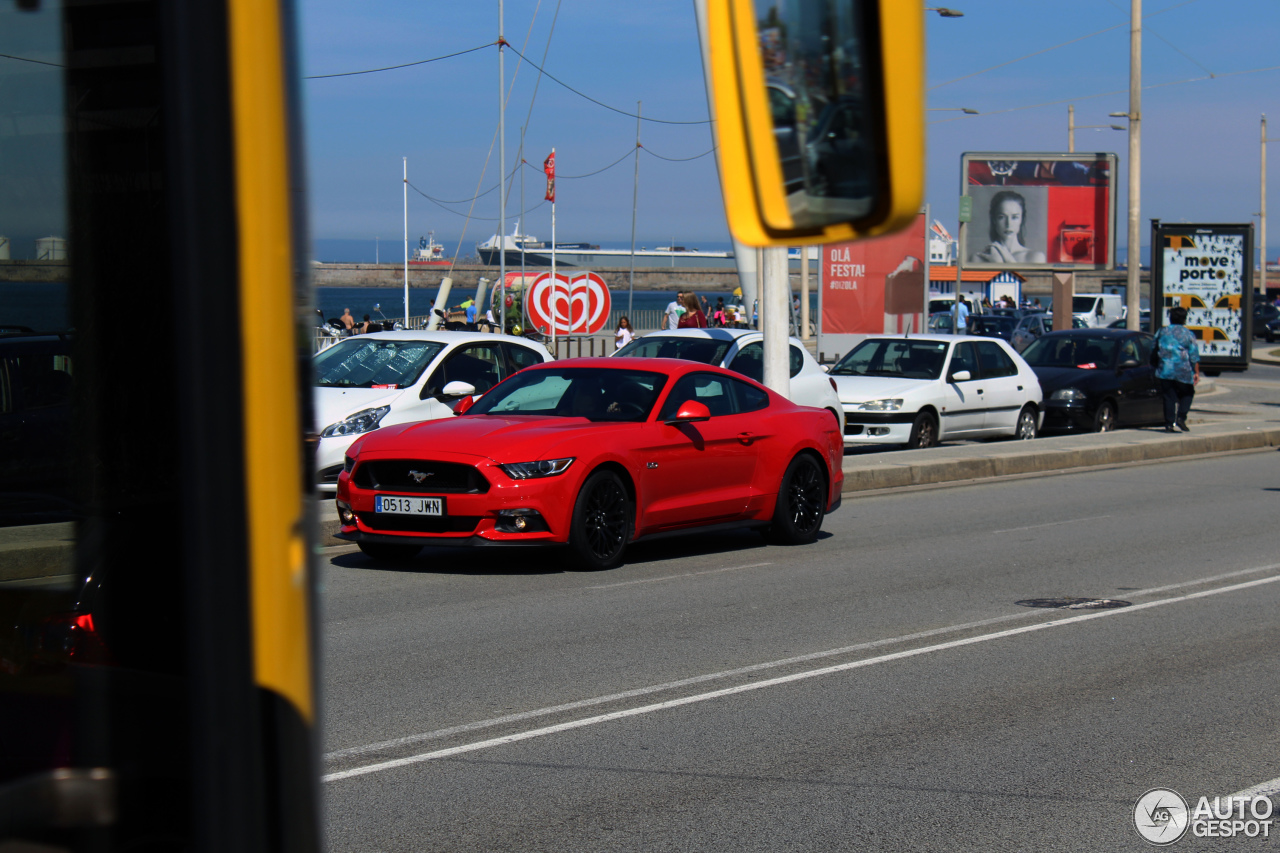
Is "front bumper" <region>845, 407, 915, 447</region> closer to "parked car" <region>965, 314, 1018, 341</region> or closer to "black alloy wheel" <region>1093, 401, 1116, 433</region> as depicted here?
"black alloy wheel" <region>1093, 401, 1116, 433</region>

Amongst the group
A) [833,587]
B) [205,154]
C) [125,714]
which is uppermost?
[205,154]

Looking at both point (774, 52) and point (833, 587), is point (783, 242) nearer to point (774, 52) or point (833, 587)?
point (774, 52)

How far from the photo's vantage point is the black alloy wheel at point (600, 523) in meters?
9.41

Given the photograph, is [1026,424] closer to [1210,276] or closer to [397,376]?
[397,376]

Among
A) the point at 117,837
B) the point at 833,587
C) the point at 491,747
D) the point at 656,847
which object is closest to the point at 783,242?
the point at 117,837

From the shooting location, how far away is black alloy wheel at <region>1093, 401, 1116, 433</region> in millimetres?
21859

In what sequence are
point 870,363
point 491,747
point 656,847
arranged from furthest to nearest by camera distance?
point 870,363
point 491,747
point 656,847

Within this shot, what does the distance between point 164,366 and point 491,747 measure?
3958mm

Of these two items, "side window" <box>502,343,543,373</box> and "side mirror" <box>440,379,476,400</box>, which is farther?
"side window" <box>502,343,543,373</box>

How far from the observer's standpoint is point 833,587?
30.2 ft

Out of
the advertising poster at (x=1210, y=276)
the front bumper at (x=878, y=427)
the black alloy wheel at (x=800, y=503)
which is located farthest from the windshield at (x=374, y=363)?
the advertising poster at (x=1210, y=276)

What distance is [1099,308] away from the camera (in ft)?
191

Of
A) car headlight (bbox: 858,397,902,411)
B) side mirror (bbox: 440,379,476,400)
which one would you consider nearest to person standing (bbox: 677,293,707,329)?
car headlight (bbox: 858,397,902,411)

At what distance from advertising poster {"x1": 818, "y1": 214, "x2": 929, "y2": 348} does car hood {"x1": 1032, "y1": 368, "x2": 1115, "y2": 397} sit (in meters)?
3.49
